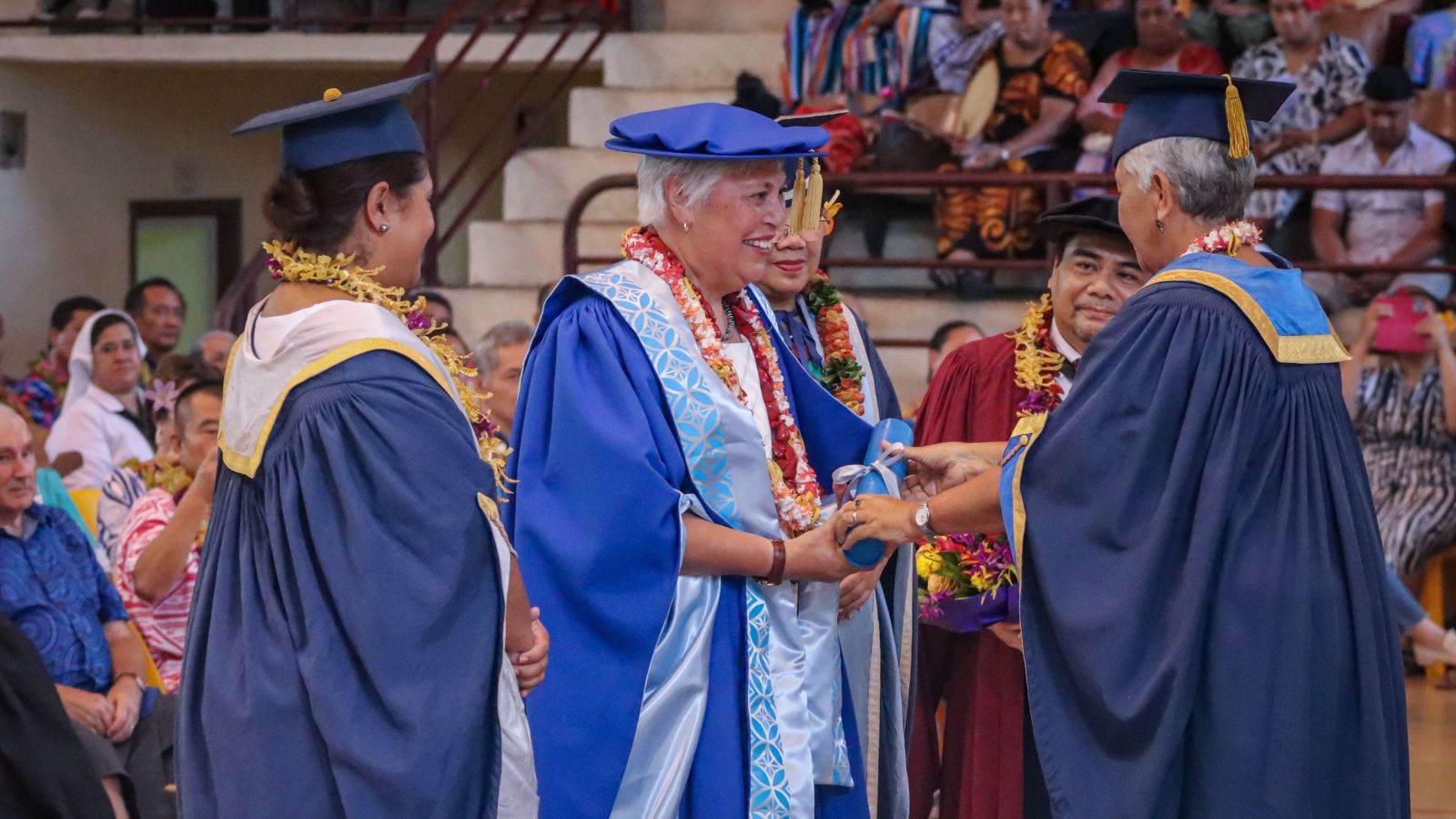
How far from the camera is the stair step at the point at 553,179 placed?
10.2 m

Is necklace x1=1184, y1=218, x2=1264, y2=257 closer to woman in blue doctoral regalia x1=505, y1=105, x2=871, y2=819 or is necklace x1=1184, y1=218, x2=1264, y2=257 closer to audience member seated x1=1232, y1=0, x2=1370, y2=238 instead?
woman in blue doctoral regalia x1=505, y1=105, x2=871, y2=819

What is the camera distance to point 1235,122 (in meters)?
3.31

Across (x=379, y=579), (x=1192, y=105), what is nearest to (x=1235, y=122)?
(x=1192, y=105)

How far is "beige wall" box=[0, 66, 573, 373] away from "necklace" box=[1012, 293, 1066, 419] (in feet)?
27.6

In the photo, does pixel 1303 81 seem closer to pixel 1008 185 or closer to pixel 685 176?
pixel 1008 185

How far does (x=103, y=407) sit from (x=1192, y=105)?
5886 millimetres

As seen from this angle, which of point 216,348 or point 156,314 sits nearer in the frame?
point 216,348

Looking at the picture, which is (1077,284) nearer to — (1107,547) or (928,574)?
(928,574)

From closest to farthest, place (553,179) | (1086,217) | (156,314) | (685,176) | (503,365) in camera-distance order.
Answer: (685,176) < (1086,217) < (503,365) < (156,314) < (553,179)

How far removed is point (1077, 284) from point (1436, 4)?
6197mm

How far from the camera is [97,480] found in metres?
7.67

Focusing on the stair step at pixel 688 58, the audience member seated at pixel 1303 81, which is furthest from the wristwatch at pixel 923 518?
the stair step at pixel 688 58

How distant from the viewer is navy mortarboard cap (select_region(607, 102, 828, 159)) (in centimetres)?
331

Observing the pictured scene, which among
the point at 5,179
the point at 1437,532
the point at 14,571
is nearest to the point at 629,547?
the point at 14,571
